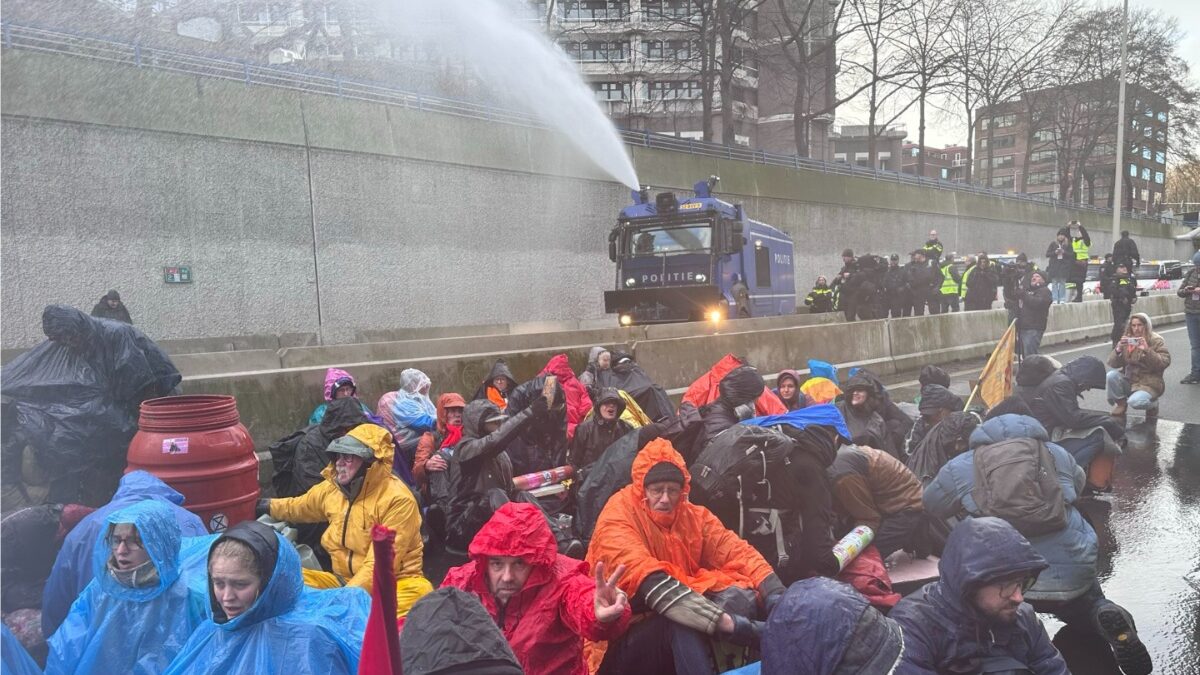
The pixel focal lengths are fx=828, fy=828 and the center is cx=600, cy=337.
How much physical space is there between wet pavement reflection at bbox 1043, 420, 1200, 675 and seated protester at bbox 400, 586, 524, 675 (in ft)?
10.4

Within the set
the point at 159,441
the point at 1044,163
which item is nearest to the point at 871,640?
the point at 159,441

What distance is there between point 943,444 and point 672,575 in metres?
3.25

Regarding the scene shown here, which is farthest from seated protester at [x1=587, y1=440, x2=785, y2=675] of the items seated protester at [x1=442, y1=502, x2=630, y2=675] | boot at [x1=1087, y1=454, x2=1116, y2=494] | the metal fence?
the metal fence

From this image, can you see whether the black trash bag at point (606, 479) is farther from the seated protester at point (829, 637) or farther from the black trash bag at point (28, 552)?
the black trash bag at point (28, 552)

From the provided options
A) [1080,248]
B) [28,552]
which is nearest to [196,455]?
[28,552]

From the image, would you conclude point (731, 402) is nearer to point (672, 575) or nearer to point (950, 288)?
point (672, 575)

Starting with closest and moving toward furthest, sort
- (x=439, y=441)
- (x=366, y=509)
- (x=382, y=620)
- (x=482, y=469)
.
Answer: (x=382, y=620) → (x=366, y=509) → (x=482, y=469) → (x=439, y=441)

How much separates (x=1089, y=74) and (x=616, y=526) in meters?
56.9

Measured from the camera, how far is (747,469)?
4559 millimetres

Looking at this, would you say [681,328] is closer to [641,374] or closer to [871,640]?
[641,374]

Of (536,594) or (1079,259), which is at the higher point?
(1079,259)

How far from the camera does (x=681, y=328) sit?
1348cm

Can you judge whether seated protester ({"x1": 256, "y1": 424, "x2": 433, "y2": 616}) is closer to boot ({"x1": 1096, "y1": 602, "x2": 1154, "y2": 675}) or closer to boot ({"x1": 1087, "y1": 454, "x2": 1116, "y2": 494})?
boot ({"x1": 1096, "y1": 602, "x2": 1154, "y2": 675})

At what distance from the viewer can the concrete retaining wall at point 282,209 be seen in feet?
45.8
